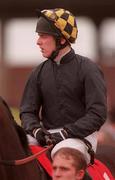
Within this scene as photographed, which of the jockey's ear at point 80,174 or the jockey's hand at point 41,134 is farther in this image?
the jockey's hand at point 41,134

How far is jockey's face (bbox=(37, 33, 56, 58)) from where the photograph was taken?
629cm

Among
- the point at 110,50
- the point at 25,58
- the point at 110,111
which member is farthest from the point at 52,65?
the point at 25,58

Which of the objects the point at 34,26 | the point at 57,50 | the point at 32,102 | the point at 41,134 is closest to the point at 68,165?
the point at 41,134

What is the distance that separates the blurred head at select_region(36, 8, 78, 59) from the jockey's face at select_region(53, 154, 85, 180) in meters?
0.93

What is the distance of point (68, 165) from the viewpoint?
230 inches

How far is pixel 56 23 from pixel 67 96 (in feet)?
1.83

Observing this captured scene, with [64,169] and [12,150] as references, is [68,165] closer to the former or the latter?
[64,169]

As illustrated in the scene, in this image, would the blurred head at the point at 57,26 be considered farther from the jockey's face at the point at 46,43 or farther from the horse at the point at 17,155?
the horse at the point at 17,155

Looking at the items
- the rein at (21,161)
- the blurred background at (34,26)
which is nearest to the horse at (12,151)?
the rein at (21,161)

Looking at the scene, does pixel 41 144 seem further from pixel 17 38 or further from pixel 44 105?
pixel 17 38

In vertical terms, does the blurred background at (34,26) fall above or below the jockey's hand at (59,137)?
below

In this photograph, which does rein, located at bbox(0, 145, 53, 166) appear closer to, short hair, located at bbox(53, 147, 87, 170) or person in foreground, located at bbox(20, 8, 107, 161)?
short hair, located at bbox(53, 147, 87, 170)

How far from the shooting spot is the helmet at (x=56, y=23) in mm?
6301

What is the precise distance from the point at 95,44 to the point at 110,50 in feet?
9.37
